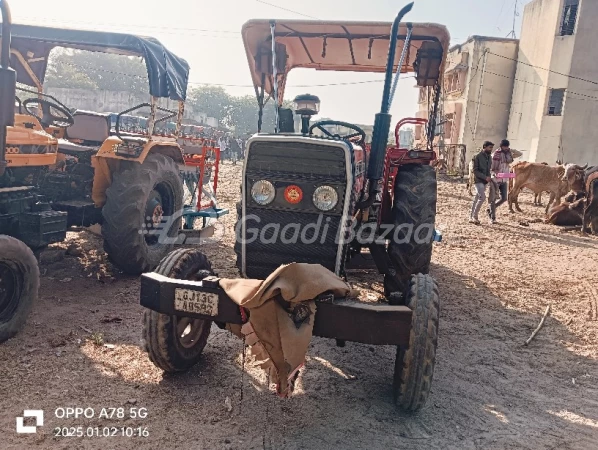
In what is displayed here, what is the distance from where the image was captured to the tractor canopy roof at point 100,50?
536 cm

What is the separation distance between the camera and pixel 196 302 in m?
2.99

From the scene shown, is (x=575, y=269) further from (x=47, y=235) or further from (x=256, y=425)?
(x=47, y=235)

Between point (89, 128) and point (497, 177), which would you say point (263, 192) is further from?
point (497, 177)

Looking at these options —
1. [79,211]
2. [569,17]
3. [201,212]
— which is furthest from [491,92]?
[79,211]

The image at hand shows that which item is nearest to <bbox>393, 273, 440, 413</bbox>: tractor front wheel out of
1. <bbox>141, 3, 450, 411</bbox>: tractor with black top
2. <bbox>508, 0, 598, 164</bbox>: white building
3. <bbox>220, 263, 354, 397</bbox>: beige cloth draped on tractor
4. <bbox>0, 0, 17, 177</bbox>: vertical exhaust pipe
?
<bbox>141, 3, 450, 411</bbox>: tractor with black top

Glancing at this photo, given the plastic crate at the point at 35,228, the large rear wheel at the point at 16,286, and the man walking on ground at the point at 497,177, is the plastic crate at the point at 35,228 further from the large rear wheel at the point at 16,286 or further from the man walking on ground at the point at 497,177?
the man walking on ground at the point at 497,177

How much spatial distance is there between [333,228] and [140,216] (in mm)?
2588

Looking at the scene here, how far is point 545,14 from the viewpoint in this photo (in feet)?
79.3

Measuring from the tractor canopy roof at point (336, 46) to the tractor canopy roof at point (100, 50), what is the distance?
3.65ft

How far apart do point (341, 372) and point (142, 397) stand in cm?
147

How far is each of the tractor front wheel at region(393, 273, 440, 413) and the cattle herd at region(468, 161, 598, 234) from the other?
9.42 meters

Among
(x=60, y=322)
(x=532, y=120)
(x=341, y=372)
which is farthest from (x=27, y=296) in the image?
(x=532, y=120)

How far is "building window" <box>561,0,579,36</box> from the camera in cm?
2289

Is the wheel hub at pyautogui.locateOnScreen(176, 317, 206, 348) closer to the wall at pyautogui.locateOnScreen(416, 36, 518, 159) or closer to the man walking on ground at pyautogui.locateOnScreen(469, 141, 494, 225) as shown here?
the man walking on ground at pyautogui.locateOnScreen(469, 141, 494, 225)
